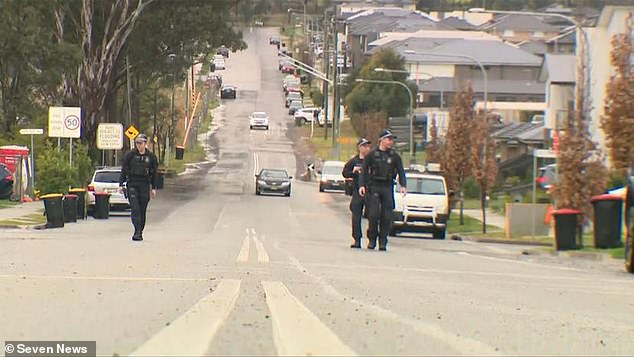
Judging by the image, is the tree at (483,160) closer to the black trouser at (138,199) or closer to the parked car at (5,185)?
the black trouser at (138,199)

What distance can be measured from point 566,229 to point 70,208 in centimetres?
1437

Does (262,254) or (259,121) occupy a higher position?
(259,121)

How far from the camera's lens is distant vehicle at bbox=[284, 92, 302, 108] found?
380 ft

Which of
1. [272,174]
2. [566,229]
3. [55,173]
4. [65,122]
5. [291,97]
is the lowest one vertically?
[566,229]

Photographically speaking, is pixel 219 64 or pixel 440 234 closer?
pixel 440 234

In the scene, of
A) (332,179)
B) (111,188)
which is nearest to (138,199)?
(111,188)

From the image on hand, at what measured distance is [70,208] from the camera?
31875 mm

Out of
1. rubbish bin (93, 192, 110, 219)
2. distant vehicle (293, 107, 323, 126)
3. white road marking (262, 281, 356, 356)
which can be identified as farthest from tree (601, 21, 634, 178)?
distant vehicle (293, 107, 323, 126)

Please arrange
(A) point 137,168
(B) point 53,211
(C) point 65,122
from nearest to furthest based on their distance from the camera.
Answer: (A) point 137,168 < (B) point 53,211 < (C) point 65,122

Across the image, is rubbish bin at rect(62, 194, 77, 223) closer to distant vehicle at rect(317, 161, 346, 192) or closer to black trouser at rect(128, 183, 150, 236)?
black trouser at rect(128, 183, 150, 236)

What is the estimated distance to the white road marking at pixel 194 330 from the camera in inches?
309

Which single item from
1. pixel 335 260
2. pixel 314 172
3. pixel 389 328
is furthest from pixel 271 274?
pixel 314 172

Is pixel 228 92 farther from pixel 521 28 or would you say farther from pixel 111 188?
pixel 111 188

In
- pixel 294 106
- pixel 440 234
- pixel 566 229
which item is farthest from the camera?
pixel 294 106
